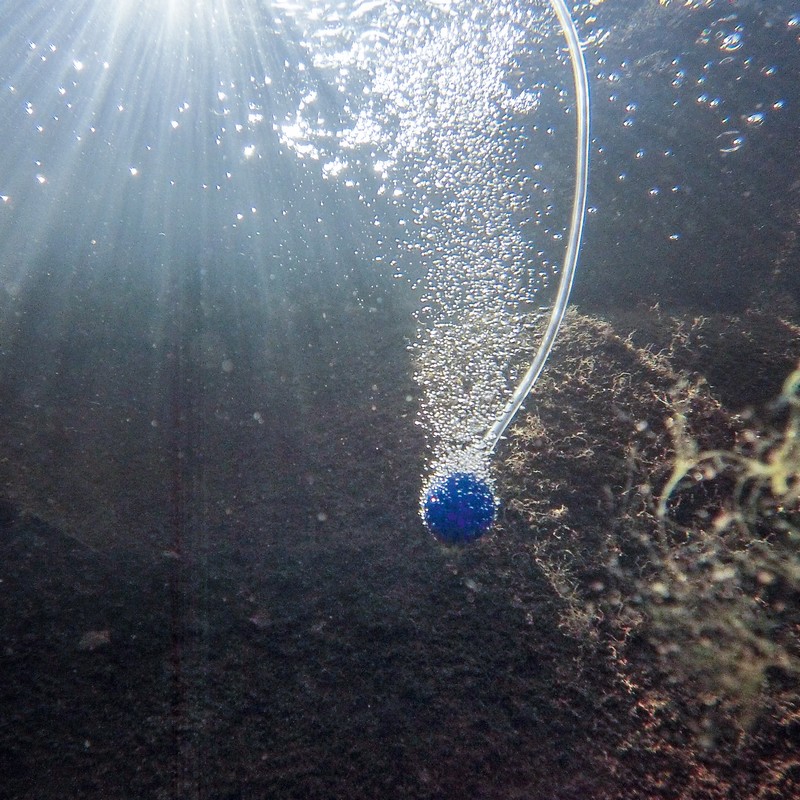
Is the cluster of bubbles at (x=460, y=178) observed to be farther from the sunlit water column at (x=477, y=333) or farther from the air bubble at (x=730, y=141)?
the air bubble at (x=730, y=141)

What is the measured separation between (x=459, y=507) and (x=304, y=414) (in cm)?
102

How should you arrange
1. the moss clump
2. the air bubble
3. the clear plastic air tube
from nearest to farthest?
the moss clump
the clear plastic air tube
the air bubble

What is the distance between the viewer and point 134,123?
15.9 feet

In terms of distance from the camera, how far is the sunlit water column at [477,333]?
3.10m

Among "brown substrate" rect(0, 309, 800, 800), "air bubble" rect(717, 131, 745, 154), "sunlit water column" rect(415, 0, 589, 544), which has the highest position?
"air bubble" rect(717, 131, 745, 154)

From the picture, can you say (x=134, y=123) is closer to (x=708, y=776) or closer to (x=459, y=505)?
(x=459, y=505)

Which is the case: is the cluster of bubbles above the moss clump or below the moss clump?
above

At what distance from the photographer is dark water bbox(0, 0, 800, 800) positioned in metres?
2.27

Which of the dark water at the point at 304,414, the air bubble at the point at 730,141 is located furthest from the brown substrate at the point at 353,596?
the air bubble at the point at 730,141

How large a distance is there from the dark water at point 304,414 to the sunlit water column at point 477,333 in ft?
0.40

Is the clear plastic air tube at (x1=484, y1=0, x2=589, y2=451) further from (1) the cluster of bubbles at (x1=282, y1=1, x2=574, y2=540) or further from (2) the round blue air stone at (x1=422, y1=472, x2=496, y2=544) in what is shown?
(2) the round blue air stone at (x1=422, y1=472, x2=496, y2=544)

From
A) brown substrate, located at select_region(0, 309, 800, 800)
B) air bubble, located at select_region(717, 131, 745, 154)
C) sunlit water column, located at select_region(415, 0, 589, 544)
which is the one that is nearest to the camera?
brown substrate, located at select_region(0, 309, 800, 800)

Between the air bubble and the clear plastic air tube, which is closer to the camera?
the clear plastic air tube

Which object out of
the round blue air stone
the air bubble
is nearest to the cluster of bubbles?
the round blue air stone
